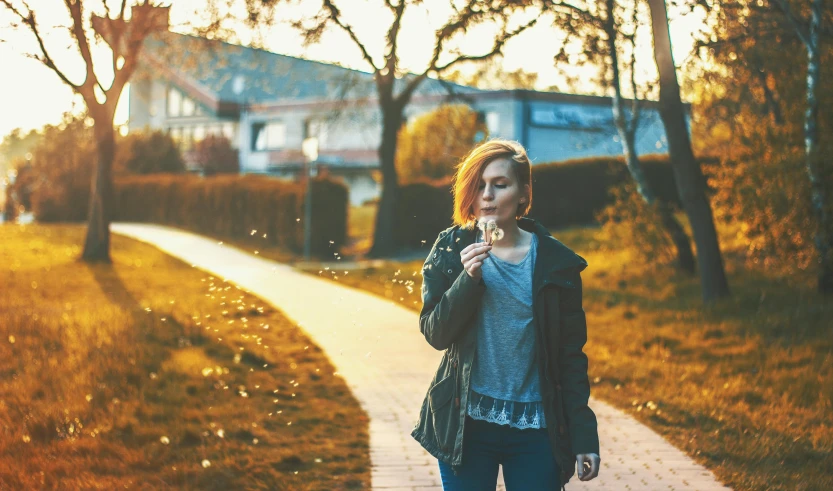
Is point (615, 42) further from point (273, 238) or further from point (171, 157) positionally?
point (171, 157)

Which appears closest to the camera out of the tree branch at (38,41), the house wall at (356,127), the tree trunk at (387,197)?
the tree branch at (38,41)

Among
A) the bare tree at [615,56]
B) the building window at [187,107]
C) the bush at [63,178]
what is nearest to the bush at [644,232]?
the bare tree at [615,56]

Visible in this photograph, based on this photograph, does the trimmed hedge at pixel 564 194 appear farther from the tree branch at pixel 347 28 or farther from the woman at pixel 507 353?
the woman at pixel 507 353

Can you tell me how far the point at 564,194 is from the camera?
28.3 m

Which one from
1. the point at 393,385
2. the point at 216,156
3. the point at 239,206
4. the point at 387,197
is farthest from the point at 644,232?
the point at 216,156

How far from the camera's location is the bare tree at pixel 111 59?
766 inches

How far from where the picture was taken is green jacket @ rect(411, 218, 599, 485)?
317 centimetres

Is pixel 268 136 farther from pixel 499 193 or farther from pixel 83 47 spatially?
pixel 499 193

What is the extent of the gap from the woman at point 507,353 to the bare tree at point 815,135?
9702mm

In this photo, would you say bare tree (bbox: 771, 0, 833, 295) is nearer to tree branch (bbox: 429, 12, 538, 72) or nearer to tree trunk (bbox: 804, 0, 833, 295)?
tree trunk (bbox: 804, 0, 833, 295)

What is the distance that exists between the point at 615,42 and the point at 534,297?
549 inches

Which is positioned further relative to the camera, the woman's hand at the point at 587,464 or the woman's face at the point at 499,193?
the woman's face at the point at 499,193

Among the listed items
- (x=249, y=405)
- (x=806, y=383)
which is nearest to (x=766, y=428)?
(x=806, y=383)

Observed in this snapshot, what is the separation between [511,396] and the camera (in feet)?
10.5
